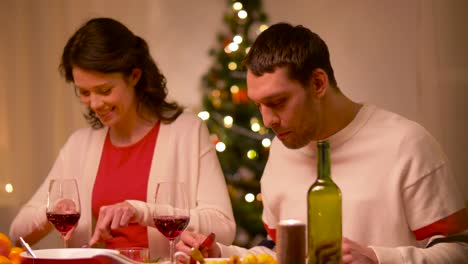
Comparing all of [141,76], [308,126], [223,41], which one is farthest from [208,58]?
[308,126]

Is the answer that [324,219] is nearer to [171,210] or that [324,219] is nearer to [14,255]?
[171,210]

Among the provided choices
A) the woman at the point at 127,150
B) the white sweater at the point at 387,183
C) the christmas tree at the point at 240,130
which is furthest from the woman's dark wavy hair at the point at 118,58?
the christmas tree at the point at 240,130

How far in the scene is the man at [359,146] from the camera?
6.59 feet

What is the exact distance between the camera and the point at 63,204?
1.82 meters

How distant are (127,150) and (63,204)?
0.90 m

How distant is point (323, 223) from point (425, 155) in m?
0.74

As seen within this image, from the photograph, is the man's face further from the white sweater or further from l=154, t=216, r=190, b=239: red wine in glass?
l=154, t=216, r=190, b=239: red wine in glass

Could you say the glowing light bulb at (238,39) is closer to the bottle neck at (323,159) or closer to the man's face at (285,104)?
the man's face at (285,104)

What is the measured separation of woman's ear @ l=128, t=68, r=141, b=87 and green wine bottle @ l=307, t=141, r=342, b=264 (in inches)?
55.8

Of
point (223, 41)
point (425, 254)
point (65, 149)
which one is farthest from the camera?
point (223, 41)

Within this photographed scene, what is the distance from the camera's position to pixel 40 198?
105 inches

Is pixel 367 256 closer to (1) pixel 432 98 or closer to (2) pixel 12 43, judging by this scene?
(1) pixel 432 98

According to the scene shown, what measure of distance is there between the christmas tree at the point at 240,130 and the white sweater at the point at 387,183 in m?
2.02

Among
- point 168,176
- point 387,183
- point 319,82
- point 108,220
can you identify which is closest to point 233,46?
point 168,176
